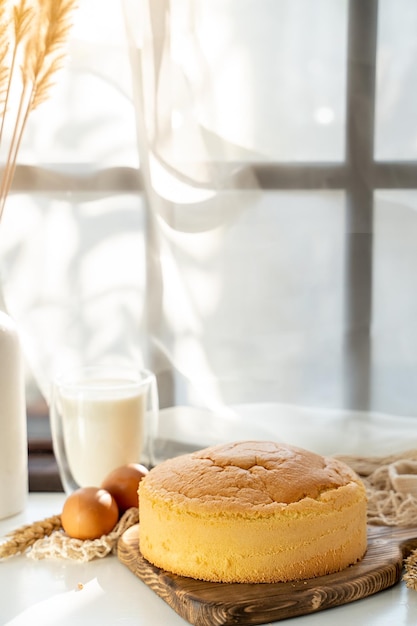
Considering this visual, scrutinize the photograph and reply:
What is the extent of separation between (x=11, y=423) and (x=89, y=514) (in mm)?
223

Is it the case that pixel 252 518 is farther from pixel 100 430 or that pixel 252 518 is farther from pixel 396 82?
pixel 396 82

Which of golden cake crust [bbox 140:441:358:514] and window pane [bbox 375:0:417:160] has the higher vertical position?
window pane [bbox 375:0:417:160]

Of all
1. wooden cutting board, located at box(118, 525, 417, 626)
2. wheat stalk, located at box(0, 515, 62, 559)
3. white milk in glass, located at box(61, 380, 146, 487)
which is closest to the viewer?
wooden cutting board, located at box(118, 525, 417, 626)

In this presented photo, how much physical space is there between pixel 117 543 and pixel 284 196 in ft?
1.96

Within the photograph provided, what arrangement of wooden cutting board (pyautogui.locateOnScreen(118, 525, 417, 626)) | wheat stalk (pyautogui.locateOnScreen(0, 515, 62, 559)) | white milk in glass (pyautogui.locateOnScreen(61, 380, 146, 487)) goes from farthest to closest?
white milk in glass (pyautogui.locateOnScreen(61, 380, 146, 487)) → wheat stalk (pyautogui.locateOnScreen(0, 515, 62, 559)) → wooden cutting board (pyautogui.locateOnScreen(118, 525, 417, 626))

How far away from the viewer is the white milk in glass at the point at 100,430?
1193mm

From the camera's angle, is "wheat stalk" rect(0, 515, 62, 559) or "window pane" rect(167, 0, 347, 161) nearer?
"wheat stalk" rect(0, 515, 62, 559)

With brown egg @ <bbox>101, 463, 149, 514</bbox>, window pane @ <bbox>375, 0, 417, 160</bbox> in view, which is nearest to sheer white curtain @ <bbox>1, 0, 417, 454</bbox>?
window pane @ <bbox>375, 0, 417, 160</bbox>

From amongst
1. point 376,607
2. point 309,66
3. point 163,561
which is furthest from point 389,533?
point 309,66

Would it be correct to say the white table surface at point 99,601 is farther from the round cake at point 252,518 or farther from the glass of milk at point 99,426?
the glass of milk at point 99,426

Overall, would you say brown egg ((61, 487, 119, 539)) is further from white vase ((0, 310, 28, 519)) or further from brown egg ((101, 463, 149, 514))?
white vase ((0, 310, 28, 519))

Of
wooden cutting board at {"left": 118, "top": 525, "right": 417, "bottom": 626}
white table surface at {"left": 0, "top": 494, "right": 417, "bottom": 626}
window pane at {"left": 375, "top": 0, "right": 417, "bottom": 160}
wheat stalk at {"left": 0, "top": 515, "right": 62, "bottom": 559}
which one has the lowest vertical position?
white table surface at {"left": 0, "top": 494, "right": 417, "bottom": 626}

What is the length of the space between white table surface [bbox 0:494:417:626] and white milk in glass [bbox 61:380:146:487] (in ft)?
0.58

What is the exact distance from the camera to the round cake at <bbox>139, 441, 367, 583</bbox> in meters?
0.90
